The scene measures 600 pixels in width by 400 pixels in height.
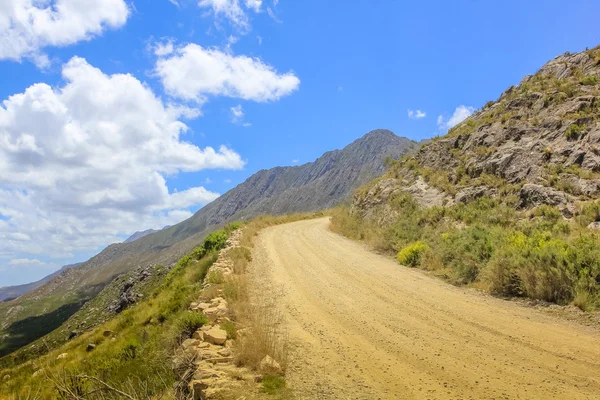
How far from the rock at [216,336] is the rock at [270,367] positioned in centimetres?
140

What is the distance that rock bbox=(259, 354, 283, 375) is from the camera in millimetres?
5938

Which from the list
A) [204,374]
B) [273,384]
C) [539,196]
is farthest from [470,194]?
[204,374]

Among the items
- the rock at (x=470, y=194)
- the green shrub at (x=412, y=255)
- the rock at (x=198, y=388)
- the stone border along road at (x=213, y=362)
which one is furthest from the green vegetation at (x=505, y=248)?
the rock at (x=198, y=388)

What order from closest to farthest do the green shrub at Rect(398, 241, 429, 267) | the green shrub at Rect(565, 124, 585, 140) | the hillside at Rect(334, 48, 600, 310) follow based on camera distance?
the hillside at Rect(334, 48, 600, 310)
the green shrub at Rect(398, 241, 429, 267)
the green shrub at Rect(565, 124, 585, 140)

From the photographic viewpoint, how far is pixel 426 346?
273 inches

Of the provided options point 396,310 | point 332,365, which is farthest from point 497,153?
point 332,365

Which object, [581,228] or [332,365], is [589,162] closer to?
[581,228]

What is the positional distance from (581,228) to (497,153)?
10.3 m

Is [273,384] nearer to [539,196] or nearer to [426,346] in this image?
[426,346]

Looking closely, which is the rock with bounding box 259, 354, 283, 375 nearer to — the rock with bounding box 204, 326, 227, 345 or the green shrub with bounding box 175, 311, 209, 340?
the rock with bounding box 204, 326, 227, 345

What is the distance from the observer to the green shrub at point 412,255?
15936mm

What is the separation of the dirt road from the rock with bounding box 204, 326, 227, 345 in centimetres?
146

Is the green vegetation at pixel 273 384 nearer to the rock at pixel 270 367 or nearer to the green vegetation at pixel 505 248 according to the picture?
the rock at pixel 270 367

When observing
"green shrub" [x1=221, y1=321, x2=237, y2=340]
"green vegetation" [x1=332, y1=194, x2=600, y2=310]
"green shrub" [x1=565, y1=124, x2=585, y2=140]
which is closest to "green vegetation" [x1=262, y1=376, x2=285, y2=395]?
"green shrub" [x1=221, y1=321, x2=237, y2=340]
